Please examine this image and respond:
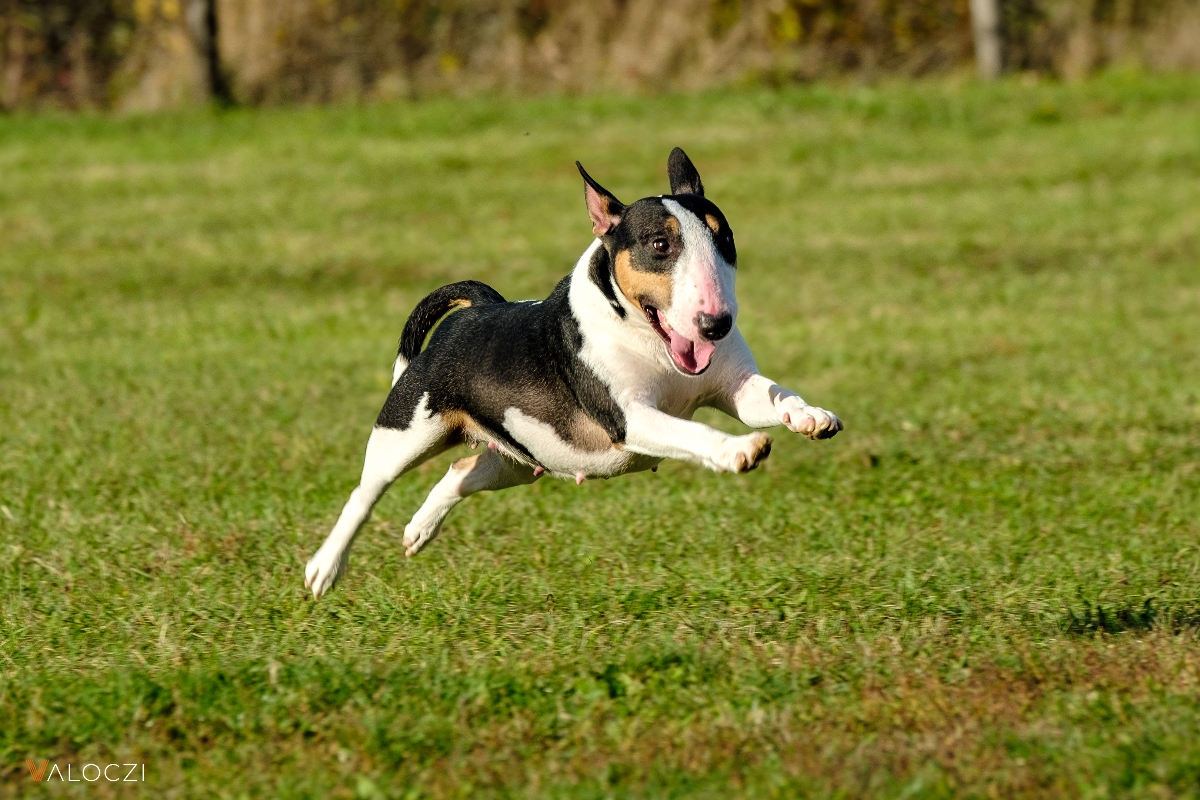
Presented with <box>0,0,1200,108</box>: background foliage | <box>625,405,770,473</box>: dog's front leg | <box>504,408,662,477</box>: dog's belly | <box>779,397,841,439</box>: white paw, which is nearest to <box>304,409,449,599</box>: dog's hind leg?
<box>504,408,662,477</box>: dog's belly

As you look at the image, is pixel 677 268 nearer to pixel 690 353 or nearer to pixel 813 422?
pixel 690 353

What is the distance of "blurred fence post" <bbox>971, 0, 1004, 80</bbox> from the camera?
2106 centimetres

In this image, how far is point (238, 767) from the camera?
4.19 metres

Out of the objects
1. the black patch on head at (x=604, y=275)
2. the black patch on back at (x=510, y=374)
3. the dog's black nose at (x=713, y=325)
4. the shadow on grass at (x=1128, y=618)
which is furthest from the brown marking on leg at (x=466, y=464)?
the shadow on grass at (x=1128, y=618)

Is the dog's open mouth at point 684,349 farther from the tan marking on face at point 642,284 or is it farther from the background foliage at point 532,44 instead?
the background foliage at point 532,44

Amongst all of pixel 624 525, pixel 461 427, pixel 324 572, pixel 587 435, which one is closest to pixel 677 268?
pixel 587 435

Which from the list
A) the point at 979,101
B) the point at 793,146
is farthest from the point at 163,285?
the point at 979,101

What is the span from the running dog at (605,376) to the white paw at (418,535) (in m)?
0.26

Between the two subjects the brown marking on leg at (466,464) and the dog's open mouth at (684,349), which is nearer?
the dog's open mouth at (684,349)

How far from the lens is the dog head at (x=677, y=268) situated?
4504mm

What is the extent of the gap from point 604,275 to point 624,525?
205 cm

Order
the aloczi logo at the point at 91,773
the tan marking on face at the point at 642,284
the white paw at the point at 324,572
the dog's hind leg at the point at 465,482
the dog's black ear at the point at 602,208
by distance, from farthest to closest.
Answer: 1. the dog's hind leg at the point at 465,482
2. the white paw at the point at 324,572
3. the dog's black ear at the point at 602,208
4. the tan marking on face at the point at 642,284
5. the aloczi logo at the point at 91,773

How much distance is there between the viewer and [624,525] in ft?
Answer: 22.2

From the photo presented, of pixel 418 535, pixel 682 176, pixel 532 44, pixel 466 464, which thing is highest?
pixel 682 176
